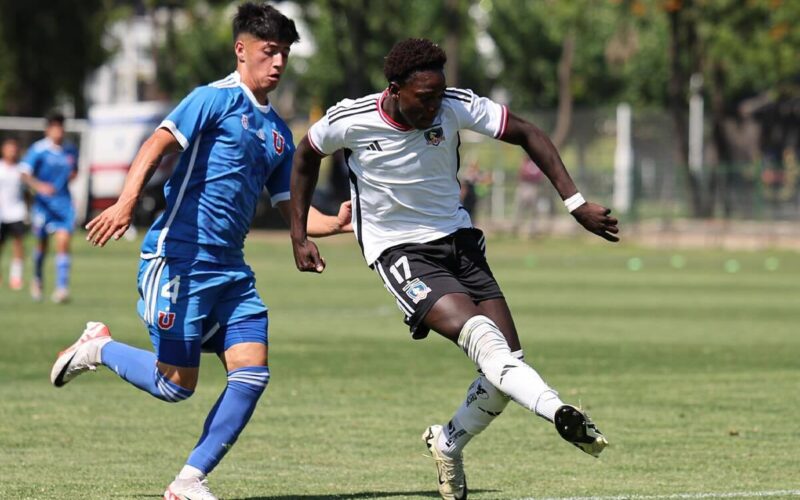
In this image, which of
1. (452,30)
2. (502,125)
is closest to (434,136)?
(502,125)

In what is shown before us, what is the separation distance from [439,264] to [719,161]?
45438 millimetres

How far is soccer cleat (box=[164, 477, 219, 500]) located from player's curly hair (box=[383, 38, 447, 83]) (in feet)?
6.59

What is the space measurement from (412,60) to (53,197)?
46.5ft

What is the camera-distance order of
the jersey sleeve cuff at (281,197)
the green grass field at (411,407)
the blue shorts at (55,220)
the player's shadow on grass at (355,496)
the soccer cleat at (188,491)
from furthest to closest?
the blue shorts at (55,220)
the green grass field at (411,407)
the jersey sleeve cuff at (281,197)
the player's shadow on grass at (355,496)
the soccer cleat at (188,491)

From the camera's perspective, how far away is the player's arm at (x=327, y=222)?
311 inches

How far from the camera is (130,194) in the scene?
705 centimetres

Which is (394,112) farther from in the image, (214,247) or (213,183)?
(214,247)

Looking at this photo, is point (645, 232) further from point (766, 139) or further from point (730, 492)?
Result: point (730, 492)

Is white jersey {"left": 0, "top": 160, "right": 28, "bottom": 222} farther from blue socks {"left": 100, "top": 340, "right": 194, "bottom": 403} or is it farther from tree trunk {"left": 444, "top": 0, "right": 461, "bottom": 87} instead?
tree trunk {"left": 444, "top": 0, "right": 461, "bottom": 87}

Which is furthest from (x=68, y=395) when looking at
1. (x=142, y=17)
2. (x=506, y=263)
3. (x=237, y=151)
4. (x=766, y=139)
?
(x=142, y=17)

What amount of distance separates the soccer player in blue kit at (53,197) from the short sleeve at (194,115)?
43.5 ft

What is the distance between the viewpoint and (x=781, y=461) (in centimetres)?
886

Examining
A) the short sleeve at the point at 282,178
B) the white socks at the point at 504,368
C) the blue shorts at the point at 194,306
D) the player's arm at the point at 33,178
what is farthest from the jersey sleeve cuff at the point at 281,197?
the player's arm at the point at 33,178

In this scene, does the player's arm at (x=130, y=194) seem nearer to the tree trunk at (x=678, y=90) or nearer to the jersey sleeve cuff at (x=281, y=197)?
the jersey sleeve cuff at (x=281, y=197)
